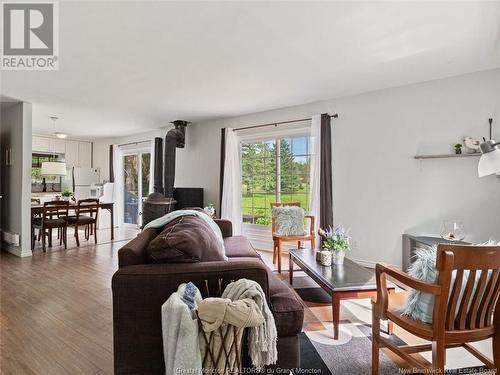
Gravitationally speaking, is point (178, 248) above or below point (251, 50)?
below

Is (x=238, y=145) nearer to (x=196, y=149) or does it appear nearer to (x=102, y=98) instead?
(x=196, y=149)

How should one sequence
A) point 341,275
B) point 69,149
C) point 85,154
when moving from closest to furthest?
point 341,275 < point 69,149 < point 85,154

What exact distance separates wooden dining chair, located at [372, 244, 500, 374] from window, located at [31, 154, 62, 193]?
7.98 meters

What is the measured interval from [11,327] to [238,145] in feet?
12.7

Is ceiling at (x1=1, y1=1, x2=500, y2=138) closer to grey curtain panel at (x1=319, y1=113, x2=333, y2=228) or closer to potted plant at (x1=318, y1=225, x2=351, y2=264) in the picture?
grey curtain panel at (x1=319, y1=113, x2=333, y2=228)

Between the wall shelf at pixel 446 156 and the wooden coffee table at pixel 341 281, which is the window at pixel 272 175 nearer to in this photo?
the wall shelf at pixel 446 156

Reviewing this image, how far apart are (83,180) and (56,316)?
6.03 meters

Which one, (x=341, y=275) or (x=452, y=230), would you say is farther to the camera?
(x=452, y=230)

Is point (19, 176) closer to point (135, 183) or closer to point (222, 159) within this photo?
point (135, 183)

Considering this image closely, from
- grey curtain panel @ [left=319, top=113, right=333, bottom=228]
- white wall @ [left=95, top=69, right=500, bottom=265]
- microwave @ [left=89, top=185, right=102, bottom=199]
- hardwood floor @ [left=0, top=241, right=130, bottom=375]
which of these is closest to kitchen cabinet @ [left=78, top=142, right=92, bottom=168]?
microwave @ [left=89, top=185, right=102, bottom=199]

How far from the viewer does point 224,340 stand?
1.26 m

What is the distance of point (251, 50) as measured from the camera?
8.60ft

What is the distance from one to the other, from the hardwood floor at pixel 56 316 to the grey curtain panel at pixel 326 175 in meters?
2.90

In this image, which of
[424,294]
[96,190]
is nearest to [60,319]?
[424,294]
